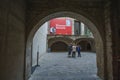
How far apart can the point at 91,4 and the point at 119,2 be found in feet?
4.48

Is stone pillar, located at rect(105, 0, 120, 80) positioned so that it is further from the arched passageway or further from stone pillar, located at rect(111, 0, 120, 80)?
the arched passageway

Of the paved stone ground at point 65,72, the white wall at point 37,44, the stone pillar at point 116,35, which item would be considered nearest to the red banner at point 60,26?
the white wall at point 37,44

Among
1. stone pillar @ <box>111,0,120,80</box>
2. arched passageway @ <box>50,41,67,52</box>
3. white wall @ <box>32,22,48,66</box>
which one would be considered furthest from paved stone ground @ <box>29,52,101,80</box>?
arched passageway @ <box>50,41,67,52</box>

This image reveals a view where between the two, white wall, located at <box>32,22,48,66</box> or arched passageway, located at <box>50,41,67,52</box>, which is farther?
arched passageway, located at <box>50,41,67,52</box>

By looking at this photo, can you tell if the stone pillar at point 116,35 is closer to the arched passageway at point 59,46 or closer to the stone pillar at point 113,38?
the stone pillar at point 113,38

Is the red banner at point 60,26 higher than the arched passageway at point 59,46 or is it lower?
higher

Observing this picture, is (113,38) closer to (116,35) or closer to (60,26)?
(116,35)

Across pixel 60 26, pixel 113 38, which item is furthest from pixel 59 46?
pixel 113 38

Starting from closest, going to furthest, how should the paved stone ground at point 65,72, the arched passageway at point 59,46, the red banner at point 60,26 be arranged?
the paved stone ground at point 65,72, the red banner at point 60,26, the arched passageway at point 59,46

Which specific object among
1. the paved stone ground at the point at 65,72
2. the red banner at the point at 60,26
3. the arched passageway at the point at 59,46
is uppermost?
the red banner at the point at 60,26

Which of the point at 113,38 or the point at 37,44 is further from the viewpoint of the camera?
the point at 37,44

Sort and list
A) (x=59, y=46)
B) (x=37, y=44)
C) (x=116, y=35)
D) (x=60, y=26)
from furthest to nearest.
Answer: (x=59, y=46)
(x=60, y=26)
(x=37, y=44)
(x=116, y=35)

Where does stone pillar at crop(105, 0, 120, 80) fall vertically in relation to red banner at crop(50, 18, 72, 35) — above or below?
below

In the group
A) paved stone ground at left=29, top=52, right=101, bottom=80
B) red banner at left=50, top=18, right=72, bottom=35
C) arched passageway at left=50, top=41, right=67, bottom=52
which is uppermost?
red banner at left=50, top=18, right=72, bottom=35
